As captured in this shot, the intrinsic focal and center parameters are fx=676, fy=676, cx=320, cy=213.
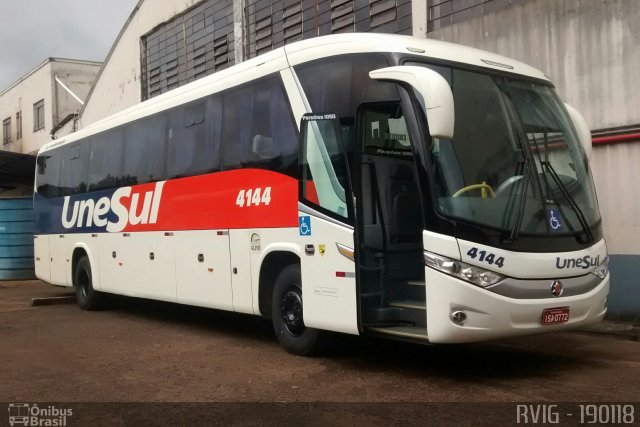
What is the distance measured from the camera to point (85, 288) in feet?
42.2

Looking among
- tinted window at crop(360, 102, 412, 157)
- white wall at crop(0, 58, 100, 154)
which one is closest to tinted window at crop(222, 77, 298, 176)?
tinted window at crop(360, 102, 412, 157)

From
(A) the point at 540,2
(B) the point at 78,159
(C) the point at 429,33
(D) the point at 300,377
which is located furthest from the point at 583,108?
(B) the point at 78,159

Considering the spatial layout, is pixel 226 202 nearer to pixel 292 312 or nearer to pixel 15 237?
pixel 292 312

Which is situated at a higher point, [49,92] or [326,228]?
[49,92]

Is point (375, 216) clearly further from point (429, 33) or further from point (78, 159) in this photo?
point (78, 159)

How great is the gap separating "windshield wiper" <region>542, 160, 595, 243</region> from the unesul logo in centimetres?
582

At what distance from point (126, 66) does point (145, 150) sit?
12910mm

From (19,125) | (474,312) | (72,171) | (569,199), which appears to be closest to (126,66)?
(72,171)

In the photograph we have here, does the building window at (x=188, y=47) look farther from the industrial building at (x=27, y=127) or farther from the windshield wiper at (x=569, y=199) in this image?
the windshield wiper at (x=569, y=199)

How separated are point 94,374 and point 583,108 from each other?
24.7 ft

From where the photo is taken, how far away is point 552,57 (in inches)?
402

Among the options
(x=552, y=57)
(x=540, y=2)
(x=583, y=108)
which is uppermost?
(x=540, y=2)

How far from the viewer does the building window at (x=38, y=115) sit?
1225 inches

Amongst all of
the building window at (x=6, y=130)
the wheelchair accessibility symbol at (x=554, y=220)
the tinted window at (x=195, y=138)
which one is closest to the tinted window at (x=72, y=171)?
the tinted window at (x=195, y=138)
